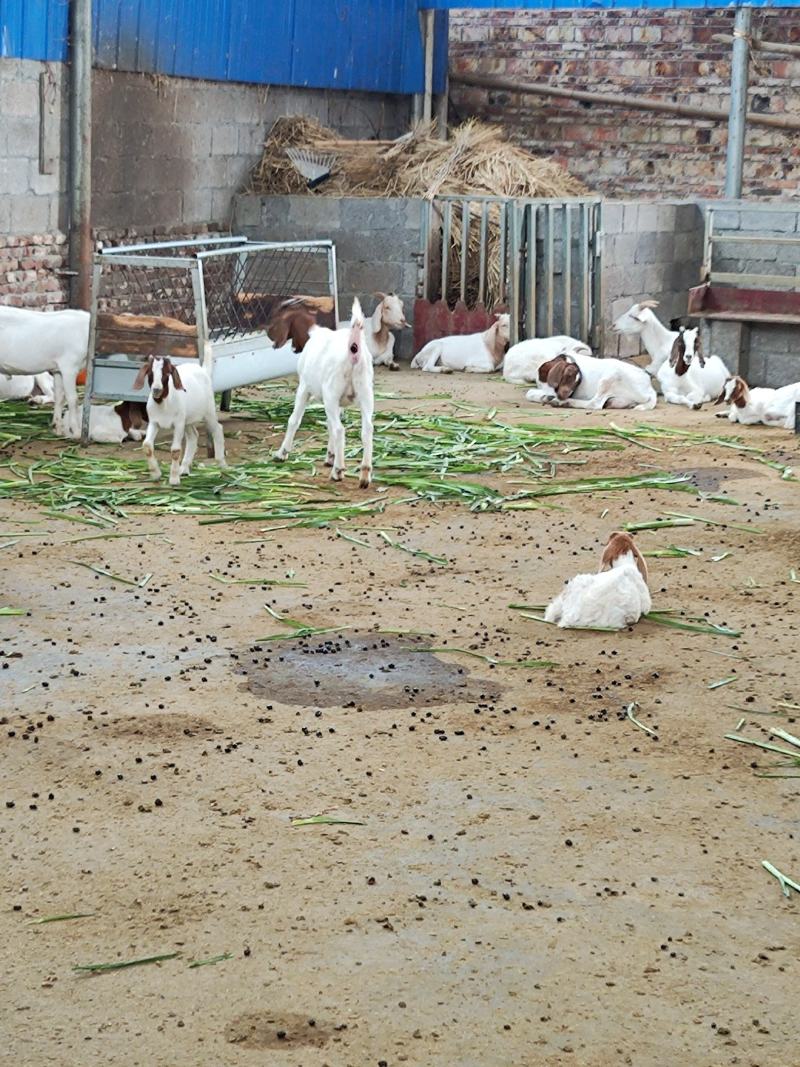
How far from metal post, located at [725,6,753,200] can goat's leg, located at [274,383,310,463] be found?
972cm

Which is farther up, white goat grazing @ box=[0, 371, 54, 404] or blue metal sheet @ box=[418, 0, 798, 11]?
blue metal sheet @ box=[418, 0, 798, 11]

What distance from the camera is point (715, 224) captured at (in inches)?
704

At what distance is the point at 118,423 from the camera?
12547mm

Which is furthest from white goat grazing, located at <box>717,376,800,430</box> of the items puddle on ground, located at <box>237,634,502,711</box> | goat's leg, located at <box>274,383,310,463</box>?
puddle on ground, located at <box>237,634,502,711</box>

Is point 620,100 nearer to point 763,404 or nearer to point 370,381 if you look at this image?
point 763,404

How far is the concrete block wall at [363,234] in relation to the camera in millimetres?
18203

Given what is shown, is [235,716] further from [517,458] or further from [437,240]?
[437,240]

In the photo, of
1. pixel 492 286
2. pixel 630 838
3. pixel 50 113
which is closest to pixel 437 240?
pixel 492 286

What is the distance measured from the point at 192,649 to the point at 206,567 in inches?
59.6

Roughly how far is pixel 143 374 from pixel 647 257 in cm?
880

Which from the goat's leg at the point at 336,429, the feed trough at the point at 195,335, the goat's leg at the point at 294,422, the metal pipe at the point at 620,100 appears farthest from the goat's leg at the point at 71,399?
the metal pipe at the point at 620,100

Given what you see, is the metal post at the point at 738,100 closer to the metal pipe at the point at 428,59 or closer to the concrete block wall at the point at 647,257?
the concrete block wall at the point at 647,257

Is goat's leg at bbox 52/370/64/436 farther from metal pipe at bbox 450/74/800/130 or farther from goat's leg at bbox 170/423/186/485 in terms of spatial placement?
metal pipe at bbox 450/74/800/130

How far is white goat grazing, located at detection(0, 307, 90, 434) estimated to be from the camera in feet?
40.8
